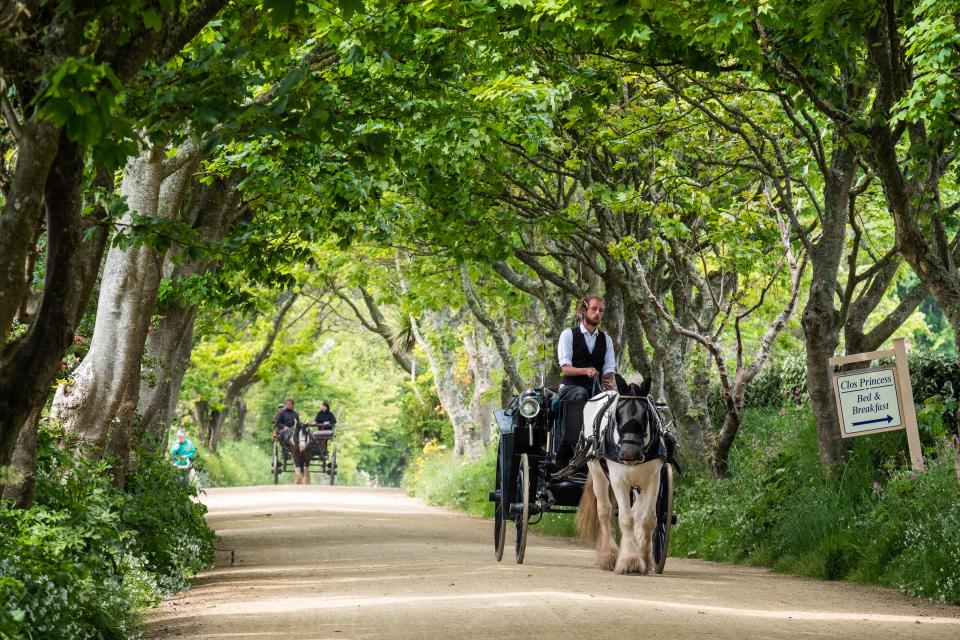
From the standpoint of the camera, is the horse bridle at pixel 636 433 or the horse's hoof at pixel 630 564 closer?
the horse bridle at pixel 636 433

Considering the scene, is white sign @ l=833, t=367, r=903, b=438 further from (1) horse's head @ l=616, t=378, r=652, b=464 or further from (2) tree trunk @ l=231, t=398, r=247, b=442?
(2) tree trunk @ l=231, t=398, r=247, b=442

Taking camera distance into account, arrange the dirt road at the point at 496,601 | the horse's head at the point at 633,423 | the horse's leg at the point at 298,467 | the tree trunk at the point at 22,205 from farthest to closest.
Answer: the horse's leg at the point at 298,467 < the horse's head at the point at 633,423 < the dirt road at the point at 496,601 < the tree trunk at the point at 22,205

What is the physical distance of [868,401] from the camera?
1366cm

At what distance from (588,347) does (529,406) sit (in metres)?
0.88

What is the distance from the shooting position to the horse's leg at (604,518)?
12.1 meters

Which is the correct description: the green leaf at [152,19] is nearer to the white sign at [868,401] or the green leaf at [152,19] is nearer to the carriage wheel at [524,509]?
the carriage wheel at [524,509]

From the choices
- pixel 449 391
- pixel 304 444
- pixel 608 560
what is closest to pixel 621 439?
pixel 608 560

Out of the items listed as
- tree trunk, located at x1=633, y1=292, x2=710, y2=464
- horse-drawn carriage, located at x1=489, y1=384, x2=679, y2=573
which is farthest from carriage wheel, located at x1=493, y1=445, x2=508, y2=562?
tree trunk, located at x1=633, y1=292, x2=710, y2=464

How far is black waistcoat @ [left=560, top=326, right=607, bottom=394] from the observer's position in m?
13.0

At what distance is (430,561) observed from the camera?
45.4 feet

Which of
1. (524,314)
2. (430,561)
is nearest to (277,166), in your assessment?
(430,561)

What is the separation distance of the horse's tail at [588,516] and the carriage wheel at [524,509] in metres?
0.54

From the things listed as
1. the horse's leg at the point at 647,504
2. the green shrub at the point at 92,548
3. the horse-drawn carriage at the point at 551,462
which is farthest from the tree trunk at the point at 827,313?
the green shrub at the point at 92,548

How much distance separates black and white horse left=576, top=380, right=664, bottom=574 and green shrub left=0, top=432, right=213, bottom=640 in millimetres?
4172
